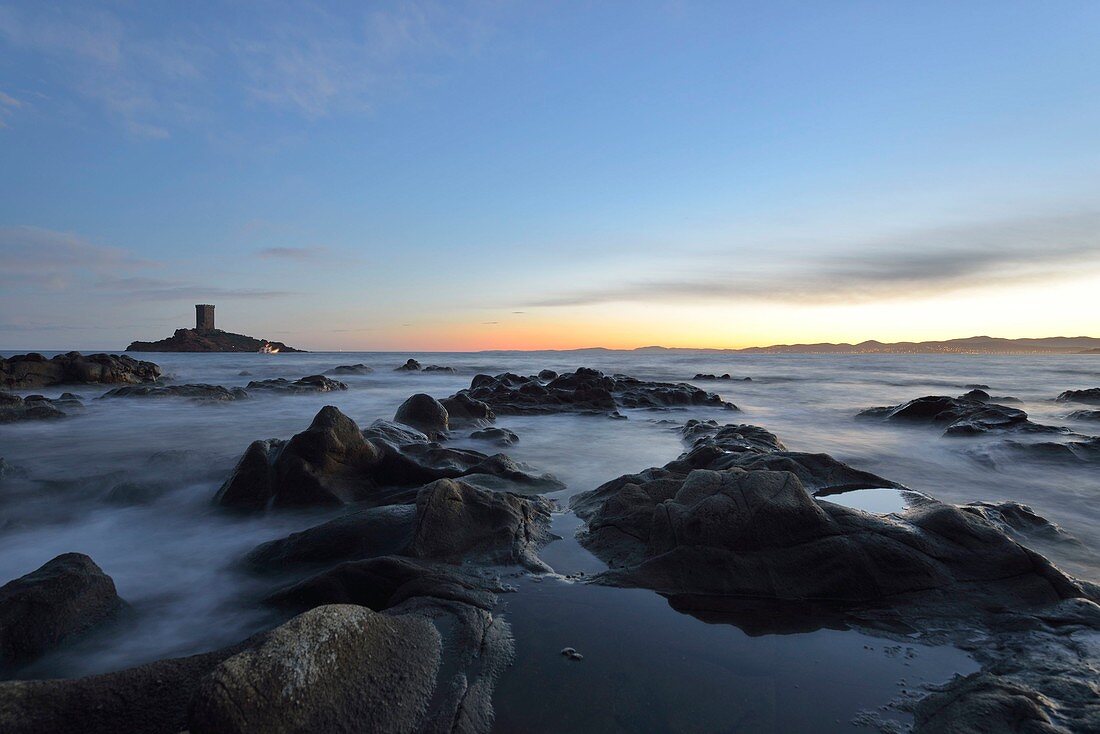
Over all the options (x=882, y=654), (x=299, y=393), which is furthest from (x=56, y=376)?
(x=882, y=654)

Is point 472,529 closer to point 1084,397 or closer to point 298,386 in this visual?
point 298,386

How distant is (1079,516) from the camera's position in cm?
520

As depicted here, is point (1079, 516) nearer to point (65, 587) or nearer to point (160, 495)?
point (65, 587)

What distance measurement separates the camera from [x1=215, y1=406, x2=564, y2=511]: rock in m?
5.21

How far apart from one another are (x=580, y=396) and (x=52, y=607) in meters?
12.4

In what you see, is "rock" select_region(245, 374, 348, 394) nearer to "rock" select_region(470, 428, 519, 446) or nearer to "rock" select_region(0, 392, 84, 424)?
"rock" select_region(0, 392, 84, 424)

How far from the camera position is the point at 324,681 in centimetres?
198

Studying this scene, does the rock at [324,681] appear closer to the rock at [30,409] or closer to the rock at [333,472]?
the rock at [333,472]

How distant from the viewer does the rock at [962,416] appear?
981cm

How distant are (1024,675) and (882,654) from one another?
1.67 feet

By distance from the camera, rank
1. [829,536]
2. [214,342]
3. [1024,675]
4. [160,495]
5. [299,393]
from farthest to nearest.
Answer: [214,342]
[299,393]
[160,495]
[829,536]
[1024,675]

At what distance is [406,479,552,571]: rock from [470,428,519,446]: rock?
15.1 feet

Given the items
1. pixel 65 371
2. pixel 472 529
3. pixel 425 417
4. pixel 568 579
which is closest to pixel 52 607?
pixel 472 529

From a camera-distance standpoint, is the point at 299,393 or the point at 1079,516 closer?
the point at 1079,516
